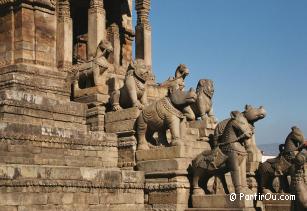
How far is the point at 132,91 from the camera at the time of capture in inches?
736

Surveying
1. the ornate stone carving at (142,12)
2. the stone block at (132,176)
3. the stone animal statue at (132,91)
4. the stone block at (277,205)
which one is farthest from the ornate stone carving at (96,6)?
the stone block at (277,205)

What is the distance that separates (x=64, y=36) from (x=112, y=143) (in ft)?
31.3

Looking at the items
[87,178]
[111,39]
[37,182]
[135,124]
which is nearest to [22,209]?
[37,182]

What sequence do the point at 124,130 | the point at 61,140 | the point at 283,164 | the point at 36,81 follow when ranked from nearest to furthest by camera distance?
the point at 61,140 < the point at 283,164 < the point at 124,130 < the point at 36,81

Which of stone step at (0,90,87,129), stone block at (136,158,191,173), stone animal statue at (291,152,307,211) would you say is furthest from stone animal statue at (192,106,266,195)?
stone step at (0,90,87,129)

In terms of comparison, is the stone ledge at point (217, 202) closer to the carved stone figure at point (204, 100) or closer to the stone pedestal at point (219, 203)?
the stone pedestal at point (219, 203)

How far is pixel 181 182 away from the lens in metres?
15.3

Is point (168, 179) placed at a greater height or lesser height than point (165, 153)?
lesser

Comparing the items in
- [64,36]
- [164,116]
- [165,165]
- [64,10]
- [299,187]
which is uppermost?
[64,10]

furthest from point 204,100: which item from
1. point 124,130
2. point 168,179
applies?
point 168,179

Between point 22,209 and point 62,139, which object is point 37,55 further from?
point 22,209

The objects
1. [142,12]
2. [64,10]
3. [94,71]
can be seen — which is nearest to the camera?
→ [94,71]

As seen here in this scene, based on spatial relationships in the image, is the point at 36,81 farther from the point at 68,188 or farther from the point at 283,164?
the point at 283,164

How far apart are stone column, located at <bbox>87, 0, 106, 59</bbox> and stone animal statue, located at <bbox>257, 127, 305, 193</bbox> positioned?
10658 mm
